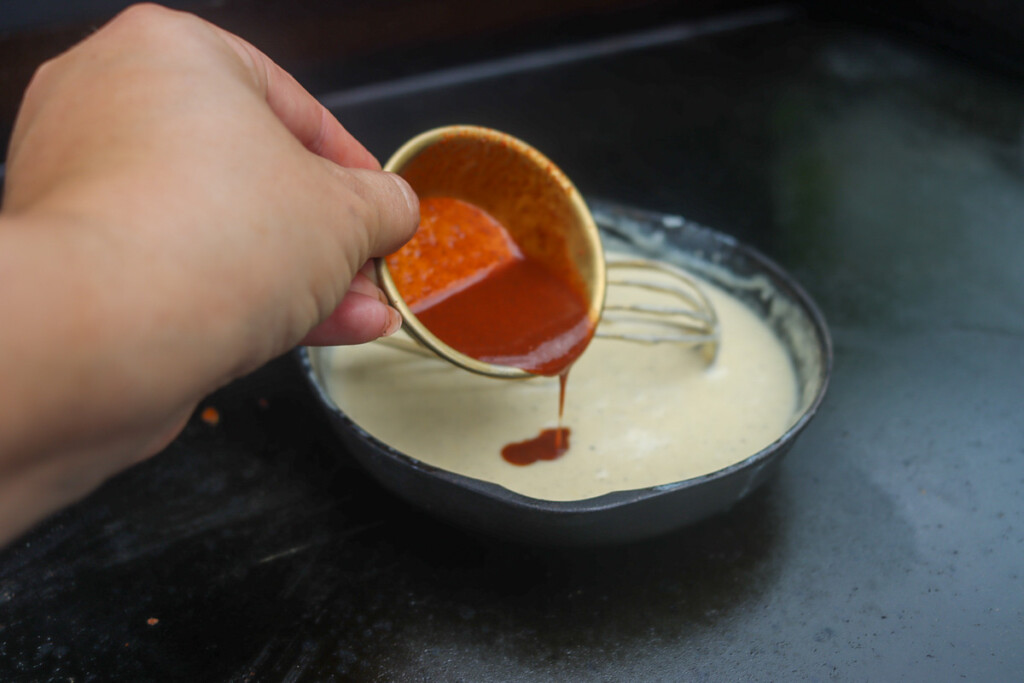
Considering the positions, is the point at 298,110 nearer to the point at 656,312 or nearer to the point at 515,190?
the point at 515,190

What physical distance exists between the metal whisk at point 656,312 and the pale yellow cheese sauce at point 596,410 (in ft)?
0.10

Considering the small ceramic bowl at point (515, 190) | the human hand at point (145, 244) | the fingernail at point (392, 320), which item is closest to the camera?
the human hand at point (145, 244)

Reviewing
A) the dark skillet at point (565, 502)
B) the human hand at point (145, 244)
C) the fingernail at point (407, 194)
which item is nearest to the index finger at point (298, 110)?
the human hand at point (145, 244)

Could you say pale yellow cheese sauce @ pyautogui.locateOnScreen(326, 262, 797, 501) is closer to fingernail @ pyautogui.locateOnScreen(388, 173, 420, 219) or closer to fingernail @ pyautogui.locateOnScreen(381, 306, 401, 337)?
fingernail @ pyautogui.locateOnScreen(381, 306, 401, 337)

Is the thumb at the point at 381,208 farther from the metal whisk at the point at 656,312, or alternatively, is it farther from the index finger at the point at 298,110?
the metal whisk at the point at 656,312

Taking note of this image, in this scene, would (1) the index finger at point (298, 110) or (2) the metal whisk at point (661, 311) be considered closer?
(1) the index finger at point (298, 110)

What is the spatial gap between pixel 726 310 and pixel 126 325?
884mm

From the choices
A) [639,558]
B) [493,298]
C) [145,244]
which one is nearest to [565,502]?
[639,558]

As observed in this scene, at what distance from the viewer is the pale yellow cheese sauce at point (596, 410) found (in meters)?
0.93

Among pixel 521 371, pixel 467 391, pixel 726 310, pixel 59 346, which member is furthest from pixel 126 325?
pixel 726 310

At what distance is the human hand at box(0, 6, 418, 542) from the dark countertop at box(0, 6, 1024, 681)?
33 cm

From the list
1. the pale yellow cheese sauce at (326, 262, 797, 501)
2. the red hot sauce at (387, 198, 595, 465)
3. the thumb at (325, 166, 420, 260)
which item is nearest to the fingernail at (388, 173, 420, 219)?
the thumb at (325, 166, 420, 260)

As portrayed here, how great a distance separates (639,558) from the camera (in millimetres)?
906

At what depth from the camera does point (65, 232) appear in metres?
0.48
